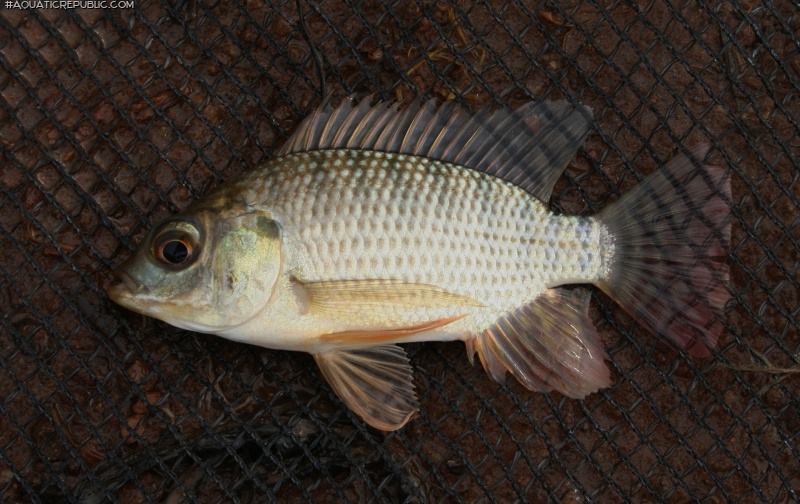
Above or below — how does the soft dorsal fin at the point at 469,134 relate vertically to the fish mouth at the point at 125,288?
below

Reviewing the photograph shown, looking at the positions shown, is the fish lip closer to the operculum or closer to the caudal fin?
the operculum

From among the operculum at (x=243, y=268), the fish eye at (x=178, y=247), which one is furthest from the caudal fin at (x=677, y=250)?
the fish eye at (x=178, y=247)

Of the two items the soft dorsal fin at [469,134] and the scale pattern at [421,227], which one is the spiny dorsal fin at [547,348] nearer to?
the scale pattern at [421,227]

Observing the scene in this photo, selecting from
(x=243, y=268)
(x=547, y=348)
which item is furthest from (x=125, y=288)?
(x=547, y=348)

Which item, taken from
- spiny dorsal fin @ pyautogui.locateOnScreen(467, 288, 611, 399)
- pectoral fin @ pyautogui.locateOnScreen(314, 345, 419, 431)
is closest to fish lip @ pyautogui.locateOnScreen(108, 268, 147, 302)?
pectoral fin @ pyautogui.locateOnScreen(314, 345, 419, 431)

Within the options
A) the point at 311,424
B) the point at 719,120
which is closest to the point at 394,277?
the point at 311,424

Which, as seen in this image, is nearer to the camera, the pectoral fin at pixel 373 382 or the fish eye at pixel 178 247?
the fish eye at pixel 178 247

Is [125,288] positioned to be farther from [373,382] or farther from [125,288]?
[373,382]

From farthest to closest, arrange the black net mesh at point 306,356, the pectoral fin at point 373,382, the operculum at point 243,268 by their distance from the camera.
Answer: the black net mesh at point 306,356
the pectoral fin at point 373,382
the operculum at point 243,268
